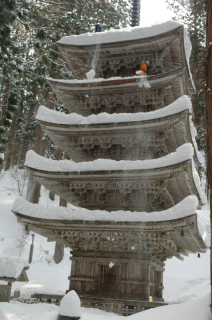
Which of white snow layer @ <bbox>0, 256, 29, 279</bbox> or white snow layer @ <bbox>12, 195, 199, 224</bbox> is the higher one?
white snow layer @ <bbox>12, 195, 199, 224</bbox>

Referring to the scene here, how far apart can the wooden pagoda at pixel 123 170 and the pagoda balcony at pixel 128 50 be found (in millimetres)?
43

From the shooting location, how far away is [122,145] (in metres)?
12.3

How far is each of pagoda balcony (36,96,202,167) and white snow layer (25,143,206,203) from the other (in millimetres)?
1324

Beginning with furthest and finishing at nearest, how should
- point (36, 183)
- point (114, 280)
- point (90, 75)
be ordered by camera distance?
point (36, 183)
point (90, 75)
point (114, 280)

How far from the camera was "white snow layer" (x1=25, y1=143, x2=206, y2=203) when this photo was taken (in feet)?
32.8

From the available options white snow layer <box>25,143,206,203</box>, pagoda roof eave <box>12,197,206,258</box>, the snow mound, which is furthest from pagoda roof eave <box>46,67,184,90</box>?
pagoda roof eave <box>12,197,206,258</box>

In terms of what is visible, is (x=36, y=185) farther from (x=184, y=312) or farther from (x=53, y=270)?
(x=184, y=312)

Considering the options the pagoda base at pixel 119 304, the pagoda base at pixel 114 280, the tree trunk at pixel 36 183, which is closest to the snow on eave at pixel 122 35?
the pagoda base at pixel 114 280

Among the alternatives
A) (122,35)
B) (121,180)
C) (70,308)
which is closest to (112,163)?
(121,180)

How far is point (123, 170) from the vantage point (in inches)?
418

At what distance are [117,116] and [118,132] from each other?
0.66 m

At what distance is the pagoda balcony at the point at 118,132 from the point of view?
11242 millimetres

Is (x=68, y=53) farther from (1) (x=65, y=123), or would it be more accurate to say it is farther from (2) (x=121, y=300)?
(2) (x=121, y=300)

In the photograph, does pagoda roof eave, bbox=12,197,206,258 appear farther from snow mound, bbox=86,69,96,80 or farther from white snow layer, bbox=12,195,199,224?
snow mound, bbox=86,69,96,80
